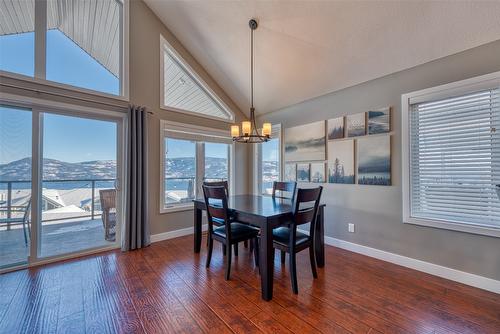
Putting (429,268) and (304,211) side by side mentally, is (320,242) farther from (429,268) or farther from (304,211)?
(429,268)

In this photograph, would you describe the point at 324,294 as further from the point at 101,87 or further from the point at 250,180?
the point at 101,87

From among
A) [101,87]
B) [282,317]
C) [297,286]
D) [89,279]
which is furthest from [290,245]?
[101,87]

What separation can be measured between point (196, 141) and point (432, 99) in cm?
372

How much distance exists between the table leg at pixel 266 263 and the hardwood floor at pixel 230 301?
0.33ft

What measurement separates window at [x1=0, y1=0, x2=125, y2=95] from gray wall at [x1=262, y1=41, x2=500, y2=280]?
3373 mm

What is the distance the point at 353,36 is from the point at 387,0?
0.48 meters

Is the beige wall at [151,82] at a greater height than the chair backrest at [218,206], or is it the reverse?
the beige wall at [151,82]

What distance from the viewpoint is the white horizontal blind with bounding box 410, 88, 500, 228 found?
2.28 metres

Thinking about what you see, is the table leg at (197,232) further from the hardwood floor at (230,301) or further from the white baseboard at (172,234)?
the white baseboard at (172,234)

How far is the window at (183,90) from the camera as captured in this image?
13.3 feet

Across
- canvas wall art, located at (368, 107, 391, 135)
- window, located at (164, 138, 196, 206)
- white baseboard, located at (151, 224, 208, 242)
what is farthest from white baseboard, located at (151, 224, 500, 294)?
canvas wall art, located at (368, 107, 391, 135)

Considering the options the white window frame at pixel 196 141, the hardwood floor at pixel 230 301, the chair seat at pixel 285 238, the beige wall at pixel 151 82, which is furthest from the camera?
the white window frame at pixel 196 141

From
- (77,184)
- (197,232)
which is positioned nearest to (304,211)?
(197,232)

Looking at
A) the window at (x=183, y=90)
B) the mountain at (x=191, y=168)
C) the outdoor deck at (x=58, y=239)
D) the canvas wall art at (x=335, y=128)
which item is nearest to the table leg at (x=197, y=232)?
the mountain at (x=191, y=168)
